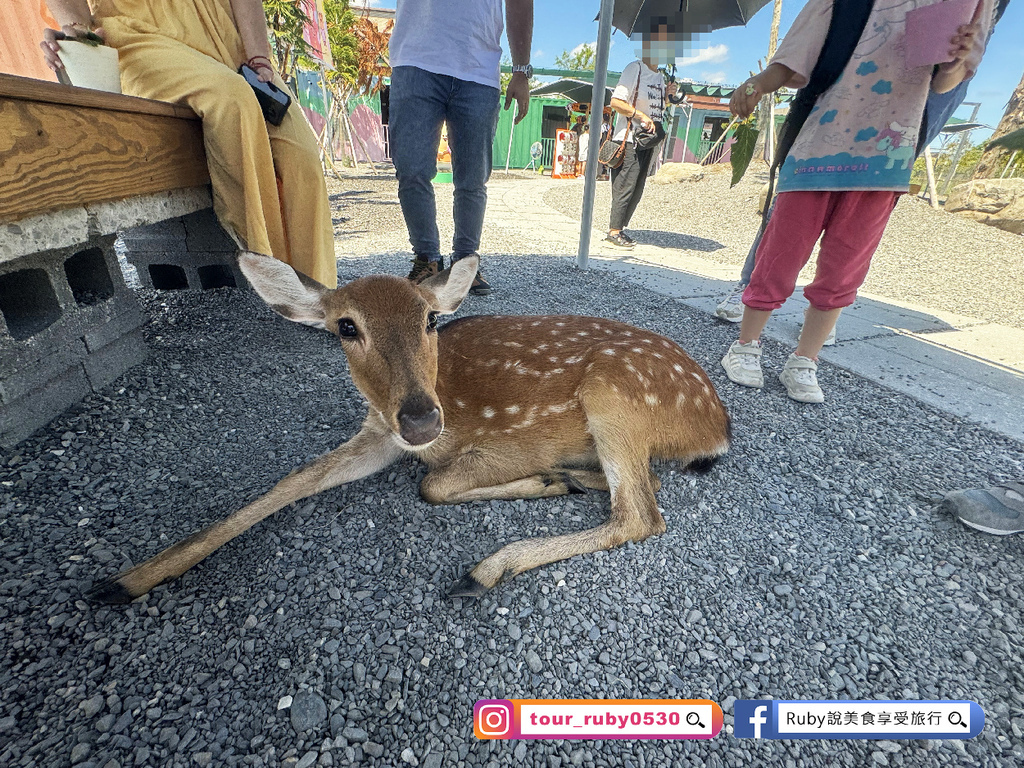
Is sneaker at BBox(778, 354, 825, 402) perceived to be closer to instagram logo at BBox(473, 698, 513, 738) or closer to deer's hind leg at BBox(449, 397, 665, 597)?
deer's hind leg at BBox(449, 397, 665, 597)

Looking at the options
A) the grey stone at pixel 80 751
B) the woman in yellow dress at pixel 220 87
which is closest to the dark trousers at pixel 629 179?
the woman in yellow dress at pixel 220 87

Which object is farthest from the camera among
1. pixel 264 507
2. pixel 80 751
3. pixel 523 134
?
pixel 523 134

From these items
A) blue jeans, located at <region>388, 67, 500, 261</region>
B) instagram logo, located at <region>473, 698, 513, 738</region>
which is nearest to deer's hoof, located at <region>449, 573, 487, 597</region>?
instagram logo, located at <region>473, 698, 513, 738</region>

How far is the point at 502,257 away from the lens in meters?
6.48

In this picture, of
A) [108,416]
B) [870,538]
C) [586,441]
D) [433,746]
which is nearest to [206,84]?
[108,416]

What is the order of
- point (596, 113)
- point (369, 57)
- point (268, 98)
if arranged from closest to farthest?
point (268, 98) < point (596, 113) < point (369, 57)

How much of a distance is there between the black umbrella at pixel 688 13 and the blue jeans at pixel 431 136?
95.1 inches

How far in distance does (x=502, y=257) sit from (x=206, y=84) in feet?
13.3

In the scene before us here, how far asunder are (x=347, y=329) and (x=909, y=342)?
454cm

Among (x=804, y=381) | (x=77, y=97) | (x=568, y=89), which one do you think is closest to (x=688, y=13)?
(x=804, y=381)

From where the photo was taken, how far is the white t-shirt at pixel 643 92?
598 cm

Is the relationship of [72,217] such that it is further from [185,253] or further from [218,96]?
[185,253]

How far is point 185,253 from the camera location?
3818 mm

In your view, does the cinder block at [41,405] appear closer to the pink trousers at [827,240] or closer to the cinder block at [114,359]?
the cinder block at [114,359]
